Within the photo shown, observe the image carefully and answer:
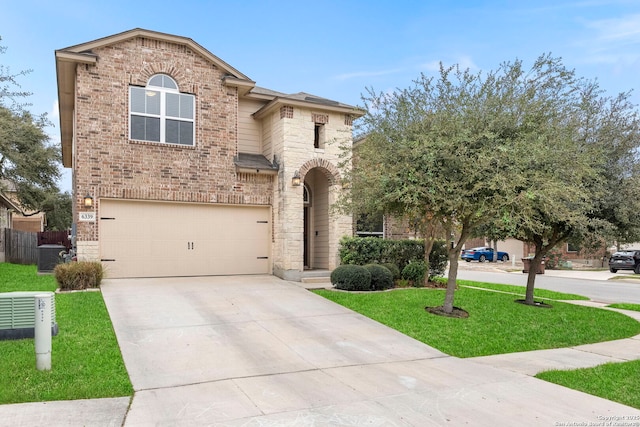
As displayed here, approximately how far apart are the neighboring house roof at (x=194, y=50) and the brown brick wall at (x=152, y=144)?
199 mm

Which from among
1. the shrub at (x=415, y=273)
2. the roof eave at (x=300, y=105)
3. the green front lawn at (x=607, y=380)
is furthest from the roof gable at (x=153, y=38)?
the green front lawn at (x=607, y=380)

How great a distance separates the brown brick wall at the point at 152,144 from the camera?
1242 cm

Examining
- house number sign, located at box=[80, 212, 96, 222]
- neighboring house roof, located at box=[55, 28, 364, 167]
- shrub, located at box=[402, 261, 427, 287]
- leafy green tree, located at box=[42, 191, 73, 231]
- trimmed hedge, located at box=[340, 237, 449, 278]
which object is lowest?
shrub, located at box=[402, 261, 427, 287]

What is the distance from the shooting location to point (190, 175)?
13.5 meters

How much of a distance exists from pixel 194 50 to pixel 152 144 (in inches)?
122

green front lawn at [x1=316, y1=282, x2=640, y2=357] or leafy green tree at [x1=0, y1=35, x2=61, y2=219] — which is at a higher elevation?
leafy green tree at [x1=0, y1=35, x2=61, y2=219]

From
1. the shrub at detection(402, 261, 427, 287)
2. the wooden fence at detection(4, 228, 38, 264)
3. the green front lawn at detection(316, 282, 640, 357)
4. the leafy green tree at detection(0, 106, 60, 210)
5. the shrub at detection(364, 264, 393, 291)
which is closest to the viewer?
the green front lawn at detection(316, 282, 640, 357)

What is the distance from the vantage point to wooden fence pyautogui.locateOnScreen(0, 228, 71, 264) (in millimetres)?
20875

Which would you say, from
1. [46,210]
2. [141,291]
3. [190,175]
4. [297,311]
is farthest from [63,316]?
[46,210]

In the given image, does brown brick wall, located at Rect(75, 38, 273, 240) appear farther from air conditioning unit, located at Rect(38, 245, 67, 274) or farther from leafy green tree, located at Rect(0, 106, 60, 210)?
leafy green tree, located at Rect(0, 106, 60, 210)

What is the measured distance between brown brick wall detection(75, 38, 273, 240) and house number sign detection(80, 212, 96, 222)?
0.15 metres

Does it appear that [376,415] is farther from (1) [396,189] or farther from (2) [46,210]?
(2) [46,210]

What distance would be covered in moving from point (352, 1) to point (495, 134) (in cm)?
858

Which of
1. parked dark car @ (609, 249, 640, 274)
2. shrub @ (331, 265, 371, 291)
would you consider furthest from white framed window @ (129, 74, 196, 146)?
parked dark car @ (609, 249, 640, 274)
